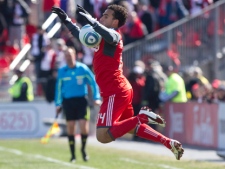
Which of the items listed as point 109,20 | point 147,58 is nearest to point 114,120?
point 109,20

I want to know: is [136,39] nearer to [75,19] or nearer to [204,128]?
[75,19]

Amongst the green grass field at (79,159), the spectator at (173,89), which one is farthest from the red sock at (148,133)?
the spectator at (173,89)

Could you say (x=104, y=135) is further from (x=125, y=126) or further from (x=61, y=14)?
(x=61, y=14)

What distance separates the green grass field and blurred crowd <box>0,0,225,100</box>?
9.27ft

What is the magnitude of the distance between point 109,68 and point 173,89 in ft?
33.3

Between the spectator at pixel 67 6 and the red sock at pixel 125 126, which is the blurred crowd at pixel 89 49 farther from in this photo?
the red sock at pixel 125 126

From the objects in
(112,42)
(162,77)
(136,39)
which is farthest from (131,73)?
(112,42)

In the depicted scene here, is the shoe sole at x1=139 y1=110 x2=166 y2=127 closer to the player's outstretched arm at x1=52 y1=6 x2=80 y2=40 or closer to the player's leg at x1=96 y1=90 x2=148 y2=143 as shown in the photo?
the player's leg at x1=96 y1=90 x2=148 y2=143

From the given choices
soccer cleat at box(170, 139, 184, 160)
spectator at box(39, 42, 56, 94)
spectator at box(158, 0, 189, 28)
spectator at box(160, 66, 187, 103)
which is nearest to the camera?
soccer cleat at box(170, 139, 184, 160)

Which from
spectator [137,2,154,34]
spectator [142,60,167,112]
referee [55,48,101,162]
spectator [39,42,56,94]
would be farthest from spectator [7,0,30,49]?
referee [55,48,101,162]

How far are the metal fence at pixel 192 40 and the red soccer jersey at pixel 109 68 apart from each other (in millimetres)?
11811

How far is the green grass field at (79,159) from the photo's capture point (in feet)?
46.7

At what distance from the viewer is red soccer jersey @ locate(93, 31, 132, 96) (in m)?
10.6

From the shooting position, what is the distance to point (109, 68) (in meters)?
10.6
